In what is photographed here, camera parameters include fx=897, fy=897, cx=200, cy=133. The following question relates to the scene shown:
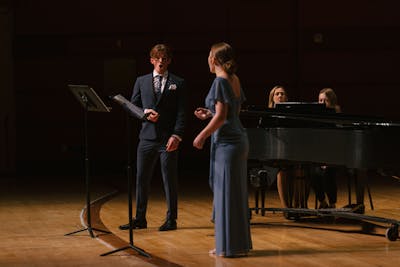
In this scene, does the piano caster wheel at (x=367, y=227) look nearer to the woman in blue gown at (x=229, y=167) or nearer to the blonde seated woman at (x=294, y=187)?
the blonde seated woman at (x=294, y=187)

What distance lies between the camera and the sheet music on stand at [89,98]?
605 centimetres

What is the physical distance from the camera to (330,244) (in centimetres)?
609

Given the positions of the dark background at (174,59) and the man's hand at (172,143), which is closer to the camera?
the man's hand at (172,143)

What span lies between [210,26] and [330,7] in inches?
63.4

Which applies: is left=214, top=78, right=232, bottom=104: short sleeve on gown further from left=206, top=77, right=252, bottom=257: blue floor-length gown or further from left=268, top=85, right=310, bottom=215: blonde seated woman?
left=268, top=85, right=310, bottom=215: blonde seated woman

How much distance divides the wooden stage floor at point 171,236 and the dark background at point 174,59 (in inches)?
94.0

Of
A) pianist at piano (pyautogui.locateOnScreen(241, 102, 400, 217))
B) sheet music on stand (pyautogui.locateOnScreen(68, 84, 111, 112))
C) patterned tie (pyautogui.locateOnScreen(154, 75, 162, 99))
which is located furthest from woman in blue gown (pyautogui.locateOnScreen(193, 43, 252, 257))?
patterned tie (pyautogui.locateOnScreen(154, 75, 162, 99))

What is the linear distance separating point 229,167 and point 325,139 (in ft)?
3.77

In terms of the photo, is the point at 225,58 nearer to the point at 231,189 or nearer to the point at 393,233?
the point at 231,189

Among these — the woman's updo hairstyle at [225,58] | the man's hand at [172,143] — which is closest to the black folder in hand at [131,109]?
the woman's updo hairstyle at [225,58]

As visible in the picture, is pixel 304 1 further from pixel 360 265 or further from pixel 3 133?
pixel 360 265

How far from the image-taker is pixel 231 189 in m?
5.63

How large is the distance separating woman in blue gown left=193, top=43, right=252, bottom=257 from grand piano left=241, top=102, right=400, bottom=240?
0.96 meters

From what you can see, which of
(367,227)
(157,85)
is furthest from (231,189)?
(367,227)
